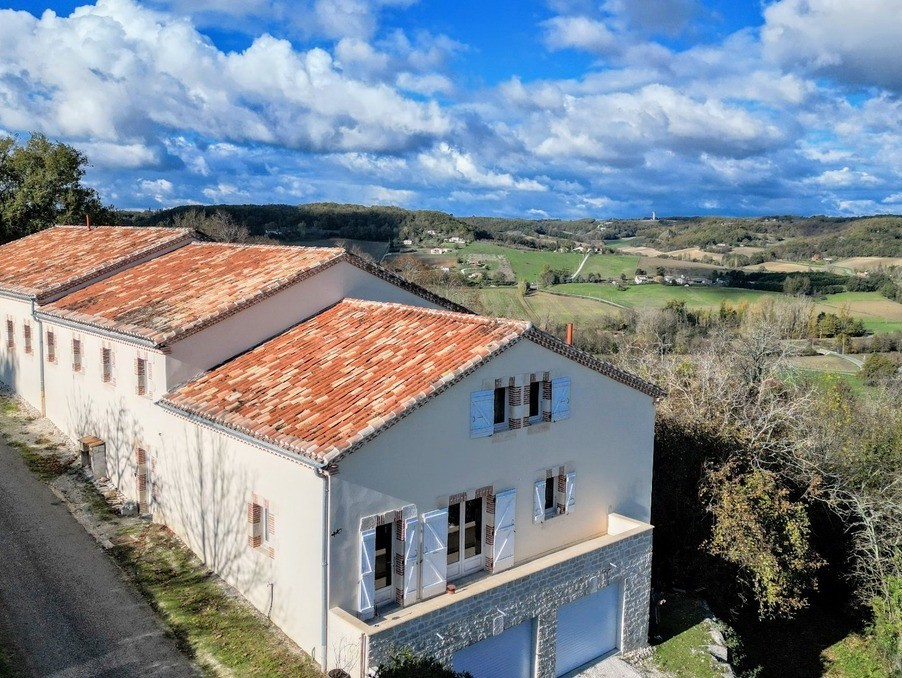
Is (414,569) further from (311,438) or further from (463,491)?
(311,438)

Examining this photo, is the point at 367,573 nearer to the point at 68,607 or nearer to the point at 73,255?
the point at 68,607

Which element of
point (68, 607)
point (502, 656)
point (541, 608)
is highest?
point (68, 607)

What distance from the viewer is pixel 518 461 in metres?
18.0

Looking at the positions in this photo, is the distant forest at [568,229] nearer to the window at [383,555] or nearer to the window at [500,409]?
the window at [500,409]

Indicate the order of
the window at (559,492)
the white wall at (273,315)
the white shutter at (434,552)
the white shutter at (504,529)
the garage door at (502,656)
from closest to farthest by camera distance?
→ the white shutter at (434,552) < the garage door at (502,656) < the white shutter at (504,529) < the window at (559,492) < the white wall at (273,315)

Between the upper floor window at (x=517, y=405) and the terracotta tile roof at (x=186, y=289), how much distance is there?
719 centimetres

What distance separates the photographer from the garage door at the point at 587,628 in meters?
19.2

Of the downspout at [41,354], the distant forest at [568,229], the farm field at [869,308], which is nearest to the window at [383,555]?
the downspout at [41,354]

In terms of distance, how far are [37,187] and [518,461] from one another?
40026 mm

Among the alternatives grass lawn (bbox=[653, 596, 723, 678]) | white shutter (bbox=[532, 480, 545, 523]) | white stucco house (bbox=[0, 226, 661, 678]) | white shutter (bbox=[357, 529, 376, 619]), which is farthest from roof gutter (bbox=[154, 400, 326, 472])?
grass lawn (bbox=[653, 596, 723, 678])

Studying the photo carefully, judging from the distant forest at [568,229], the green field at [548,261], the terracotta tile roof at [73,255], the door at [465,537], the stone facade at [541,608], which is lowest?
the stone facade at [541,608]

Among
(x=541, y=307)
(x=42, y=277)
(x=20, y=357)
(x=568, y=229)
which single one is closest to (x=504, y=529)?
(x=42, y=277)

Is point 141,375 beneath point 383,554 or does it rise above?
above

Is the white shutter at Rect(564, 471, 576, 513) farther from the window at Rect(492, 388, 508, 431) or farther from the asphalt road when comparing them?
the asphalt road
